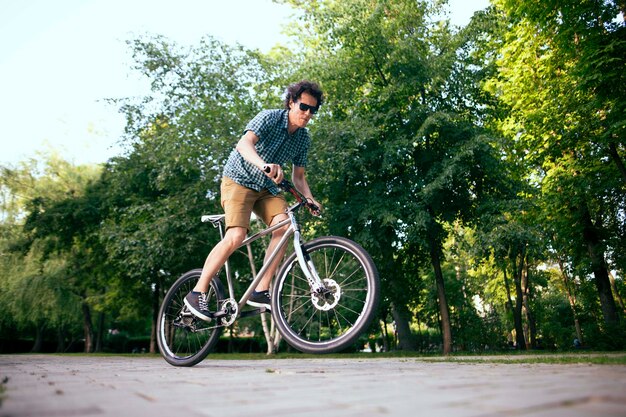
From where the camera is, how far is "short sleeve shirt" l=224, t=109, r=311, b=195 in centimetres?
460

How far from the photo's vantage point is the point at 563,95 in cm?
1428

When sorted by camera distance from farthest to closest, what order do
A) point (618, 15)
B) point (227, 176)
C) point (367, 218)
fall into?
point (367, 218) → point (618, 15) → point (227, 176)

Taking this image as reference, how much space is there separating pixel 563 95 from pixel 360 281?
41.9ft

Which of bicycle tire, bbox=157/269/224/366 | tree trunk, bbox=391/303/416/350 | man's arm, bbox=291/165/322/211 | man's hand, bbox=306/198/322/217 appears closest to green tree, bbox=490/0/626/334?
tree trunk, bbox=391/303/416/350

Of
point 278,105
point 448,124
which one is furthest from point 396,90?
point 278,105

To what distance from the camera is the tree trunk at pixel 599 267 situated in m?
A: 16.8

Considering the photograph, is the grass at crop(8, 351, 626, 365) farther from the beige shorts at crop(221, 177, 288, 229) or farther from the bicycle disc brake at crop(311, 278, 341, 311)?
the beige shorts at crop(221, 177, 288, 229)

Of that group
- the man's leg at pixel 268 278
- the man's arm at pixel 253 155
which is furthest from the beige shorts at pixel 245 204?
the man's arm at pixel 253 155

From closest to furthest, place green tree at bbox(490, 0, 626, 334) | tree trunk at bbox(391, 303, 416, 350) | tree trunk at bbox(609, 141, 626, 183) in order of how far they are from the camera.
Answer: green tree at bbox(490, 0, 626, 334)
tree trunk at bbox(609, 141, 626, 183)
tree trunk at bbox(391, 303, 416, 350)

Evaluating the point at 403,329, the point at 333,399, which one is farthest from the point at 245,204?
the point at 403,329

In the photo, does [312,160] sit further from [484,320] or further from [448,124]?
[484,320]

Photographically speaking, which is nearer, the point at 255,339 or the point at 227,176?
the point at 227,176

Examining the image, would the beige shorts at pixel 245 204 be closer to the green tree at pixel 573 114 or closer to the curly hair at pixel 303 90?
the curly hair at pixel 303 90

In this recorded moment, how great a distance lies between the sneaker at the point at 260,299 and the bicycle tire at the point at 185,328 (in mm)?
383
